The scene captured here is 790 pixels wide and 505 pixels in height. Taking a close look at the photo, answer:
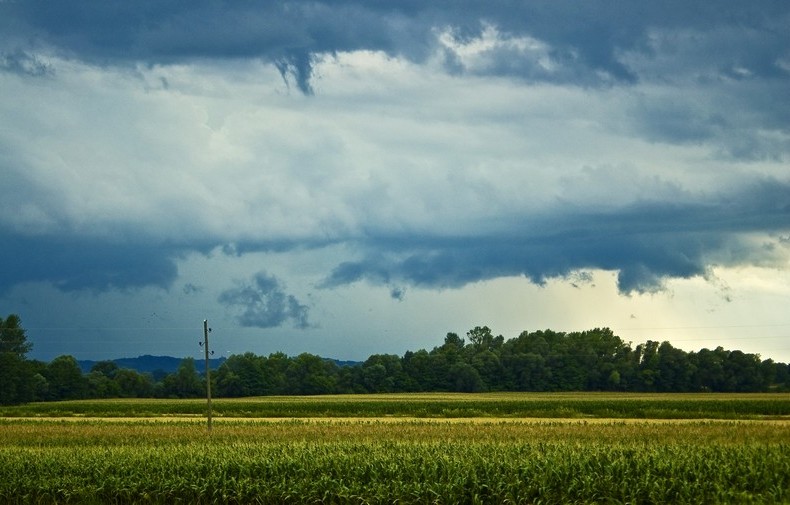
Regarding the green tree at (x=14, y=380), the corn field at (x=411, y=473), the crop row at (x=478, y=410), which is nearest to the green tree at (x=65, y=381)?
the green tree at (x=14, y=380)

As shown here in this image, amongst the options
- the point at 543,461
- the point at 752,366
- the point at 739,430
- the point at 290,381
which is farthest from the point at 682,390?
the point at 543,461

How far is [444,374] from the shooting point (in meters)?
177

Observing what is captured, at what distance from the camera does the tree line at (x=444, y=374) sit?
511 ft

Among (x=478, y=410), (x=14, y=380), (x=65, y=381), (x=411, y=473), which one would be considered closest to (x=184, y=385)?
(x=65, y=381)

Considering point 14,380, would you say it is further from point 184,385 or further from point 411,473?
point 411,473

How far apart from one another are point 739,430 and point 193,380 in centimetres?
13333

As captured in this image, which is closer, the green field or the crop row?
the green field

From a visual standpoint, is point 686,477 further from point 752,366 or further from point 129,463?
point 752,366

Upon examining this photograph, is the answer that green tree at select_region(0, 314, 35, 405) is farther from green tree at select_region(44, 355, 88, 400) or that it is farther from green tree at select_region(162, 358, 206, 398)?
green tree at select_region(162, 358, 206, 398)

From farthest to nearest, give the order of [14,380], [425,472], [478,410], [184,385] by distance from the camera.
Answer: [184,385] → [14,380] → [478,410] → [425,472]

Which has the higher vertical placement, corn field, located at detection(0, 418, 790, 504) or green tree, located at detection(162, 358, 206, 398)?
green tree, located at detection(162, 358, 206, 398)

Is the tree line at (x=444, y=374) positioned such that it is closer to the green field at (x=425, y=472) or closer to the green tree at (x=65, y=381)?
the green tree at (x=65, y=381)

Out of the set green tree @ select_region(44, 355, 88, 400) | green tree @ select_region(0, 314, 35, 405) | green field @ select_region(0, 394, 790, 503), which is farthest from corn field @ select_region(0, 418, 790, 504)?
green tree @ select_region(44, 355, 88, 400)

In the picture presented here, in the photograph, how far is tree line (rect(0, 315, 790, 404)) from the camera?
155875 millimetres
